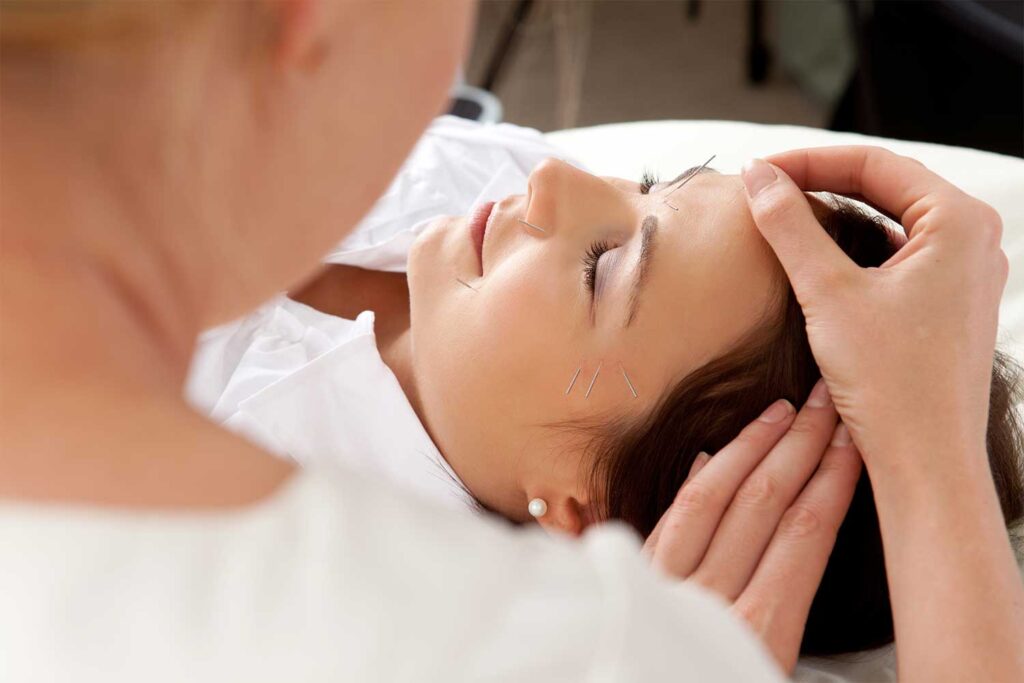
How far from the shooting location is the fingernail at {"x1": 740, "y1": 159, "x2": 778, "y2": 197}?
1.01 m

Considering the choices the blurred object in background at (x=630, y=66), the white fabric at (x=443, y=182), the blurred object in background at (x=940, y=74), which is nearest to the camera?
the white fabric at (x=443, y=182)

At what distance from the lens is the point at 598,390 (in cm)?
100

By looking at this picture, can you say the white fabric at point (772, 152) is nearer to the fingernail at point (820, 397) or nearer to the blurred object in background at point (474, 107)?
the blurred object in background at point (474, 107)

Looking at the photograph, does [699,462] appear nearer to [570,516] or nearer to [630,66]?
[570,516]

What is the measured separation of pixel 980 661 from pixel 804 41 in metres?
2.67

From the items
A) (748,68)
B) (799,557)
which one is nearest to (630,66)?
(748,68)

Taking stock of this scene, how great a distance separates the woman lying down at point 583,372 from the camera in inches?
38.9

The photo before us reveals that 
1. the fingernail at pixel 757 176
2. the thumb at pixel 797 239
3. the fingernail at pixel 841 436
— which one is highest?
the fingernail at pixel 757 176

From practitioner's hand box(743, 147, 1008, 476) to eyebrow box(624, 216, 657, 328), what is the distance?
96 mm

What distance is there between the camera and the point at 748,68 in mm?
3297

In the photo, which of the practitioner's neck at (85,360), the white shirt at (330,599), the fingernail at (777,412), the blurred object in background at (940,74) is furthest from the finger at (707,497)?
the blurred object in background at (940,74)

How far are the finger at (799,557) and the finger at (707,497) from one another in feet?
0.16

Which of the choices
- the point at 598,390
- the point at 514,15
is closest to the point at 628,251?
the point at 598,390

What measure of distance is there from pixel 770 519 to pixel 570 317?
0.26 metres
